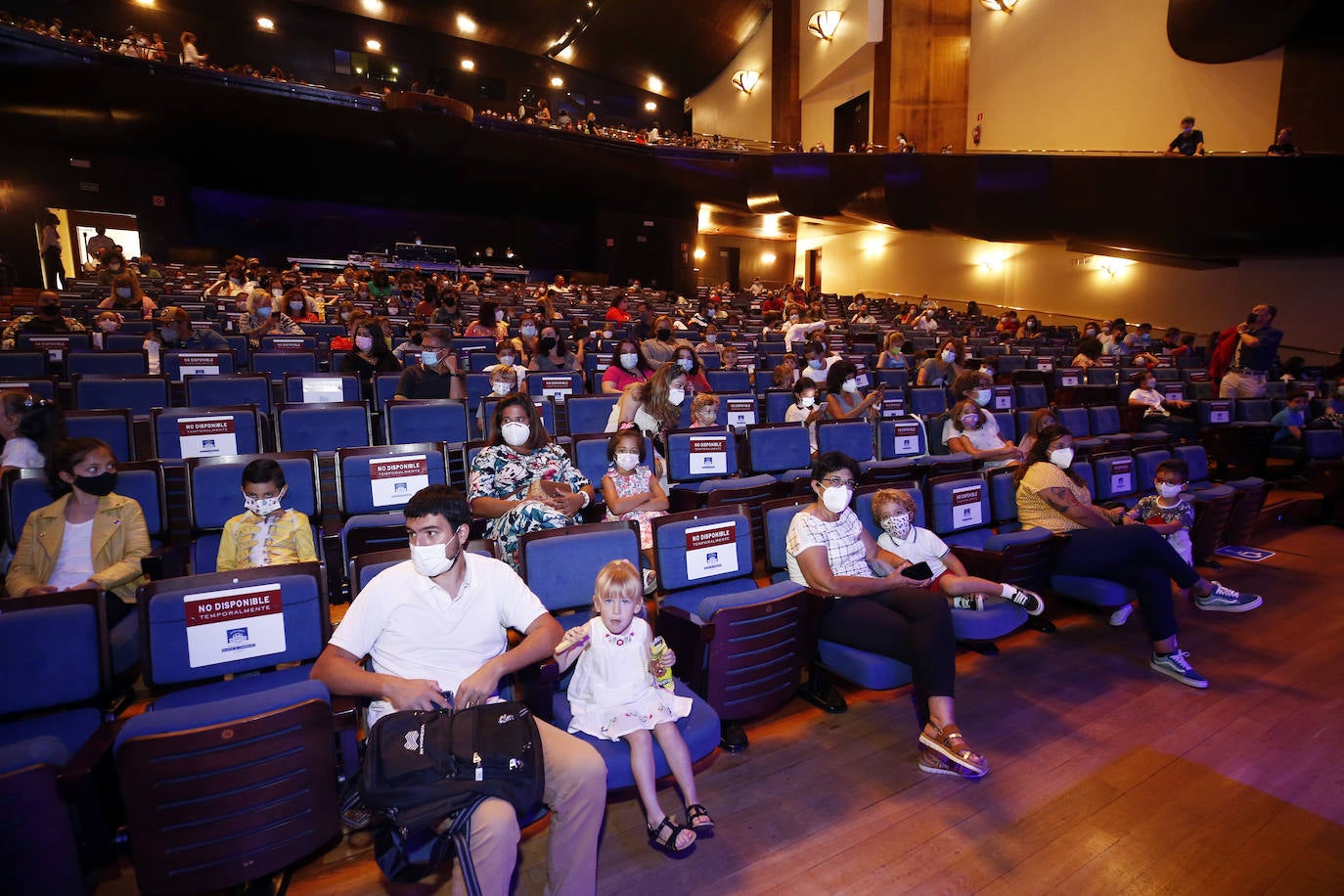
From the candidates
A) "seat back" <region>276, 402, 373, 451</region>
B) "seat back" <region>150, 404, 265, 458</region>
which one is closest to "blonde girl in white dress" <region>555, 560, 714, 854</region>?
"seat back" <region>276, 402, 373, 451</region>

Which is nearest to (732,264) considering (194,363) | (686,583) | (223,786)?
(194,363)

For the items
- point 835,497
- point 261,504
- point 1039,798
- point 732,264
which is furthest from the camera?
point 732,264

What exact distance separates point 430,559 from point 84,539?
1.83m

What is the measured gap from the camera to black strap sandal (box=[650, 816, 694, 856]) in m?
2.14

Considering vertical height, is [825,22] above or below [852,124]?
above

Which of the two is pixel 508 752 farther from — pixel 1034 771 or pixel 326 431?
pixel 326 431

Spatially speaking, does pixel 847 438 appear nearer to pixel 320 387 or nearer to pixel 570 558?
pixel 570 558

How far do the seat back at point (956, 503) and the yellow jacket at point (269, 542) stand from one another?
327cm

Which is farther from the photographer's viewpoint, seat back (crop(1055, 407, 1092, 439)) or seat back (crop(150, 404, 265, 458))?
seat back (crop(1055, 407, 1092, 439))

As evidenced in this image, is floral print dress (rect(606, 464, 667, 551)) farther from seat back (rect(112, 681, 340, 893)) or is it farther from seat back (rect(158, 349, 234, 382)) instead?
seat back (rect(158, 349, 234, 382))

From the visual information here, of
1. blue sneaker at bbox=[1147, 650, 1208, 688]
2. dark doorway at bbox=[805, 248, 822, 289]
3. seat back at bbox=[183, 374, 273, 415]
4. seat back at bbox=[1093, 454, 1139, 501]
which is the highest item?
dark doorway at bbox=[805, 248, 822, 289]

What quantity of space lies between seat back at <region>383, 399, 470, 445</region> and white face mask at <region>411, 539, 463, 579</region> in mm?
2811

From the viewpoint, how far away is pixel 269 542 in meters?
2.75

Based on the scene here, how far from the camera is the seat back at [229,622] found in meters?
2.21
